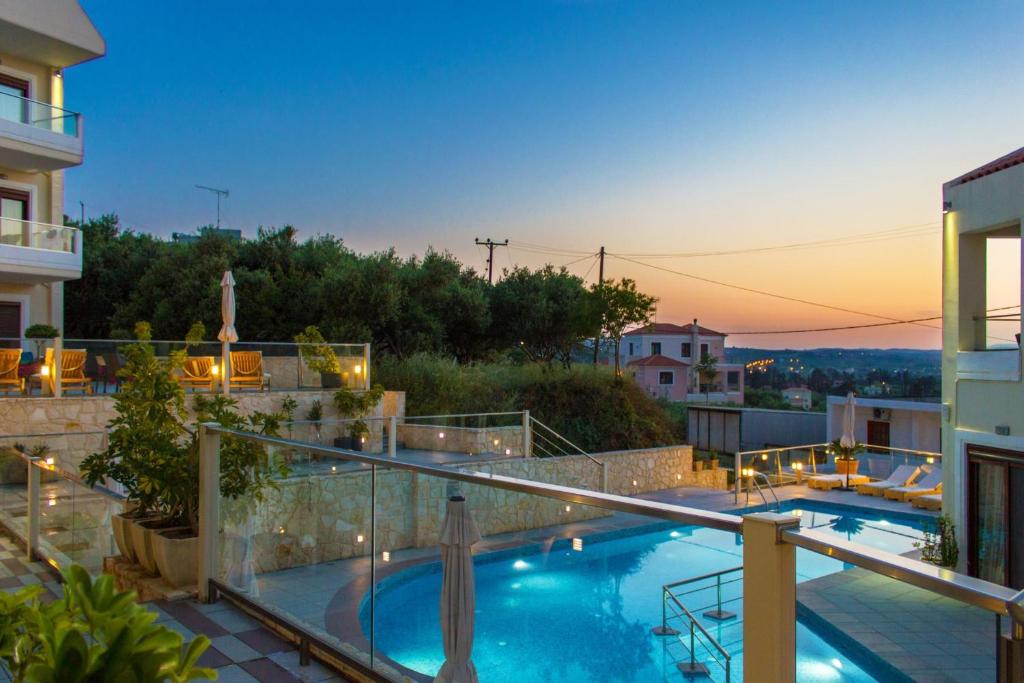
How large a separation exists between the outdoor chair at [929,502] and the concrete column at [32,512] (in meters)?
15.6

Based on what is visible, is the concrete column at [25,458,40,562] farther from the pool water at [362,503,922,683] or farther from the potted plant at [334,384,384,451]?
the potted plant at [334,384,384,451]

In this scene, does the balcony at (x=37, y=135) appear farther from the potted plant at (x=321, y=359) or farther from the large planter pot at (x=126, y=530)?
the large planter pot at (x=126, y=530)

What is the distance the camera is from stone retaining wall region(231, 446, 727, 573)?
2580mm

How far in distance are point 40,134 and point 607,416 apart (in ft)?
49.6

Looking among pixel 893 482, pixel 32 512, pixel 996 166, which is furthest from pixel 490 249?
pixel 32 512

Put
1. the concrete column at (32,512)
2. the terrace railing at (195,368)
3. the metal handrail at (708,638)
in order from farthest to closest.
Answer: the terrace railing at (195,368) < the concrete column at (32,512) < the metal handrail at (708,638)

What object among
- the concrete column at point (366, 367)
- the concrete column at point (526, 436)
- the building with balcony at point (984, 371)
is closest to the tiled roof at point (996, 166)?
the building with balcony at point (984, 371)

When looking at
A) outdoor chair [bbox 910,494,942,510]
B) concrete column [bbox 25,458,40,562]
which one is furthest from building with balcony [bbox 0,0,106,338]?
outdoor chair [bbox 910,494,942,510]

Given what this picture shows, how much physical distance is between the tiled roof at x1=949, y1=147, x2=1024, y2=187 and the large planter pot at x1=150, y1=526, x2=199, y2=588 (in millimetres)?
9932

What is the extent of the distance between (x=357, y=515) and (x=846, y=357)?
5360 centimetres

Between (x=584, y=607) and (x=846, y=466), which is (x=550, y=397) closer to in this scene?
(x=846, y=466)

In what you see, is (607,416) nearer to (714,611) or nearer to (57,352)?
(57,352)

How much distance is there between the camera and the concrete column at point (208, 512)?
4.34m

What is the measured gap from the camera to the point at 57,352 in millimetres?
13312
